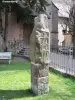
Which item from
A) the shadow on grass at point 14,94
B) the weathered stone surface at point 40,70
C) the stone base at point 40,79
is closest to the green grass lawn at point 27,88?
the shadow on grass at point 14,94

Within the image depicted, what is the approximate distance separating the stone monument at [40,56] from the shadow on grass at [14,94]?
30 cm

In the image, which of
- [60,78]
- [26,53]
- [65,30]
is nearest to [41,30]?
[60,78]

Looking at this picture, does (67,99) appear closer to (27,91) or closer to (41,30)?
(27,91)

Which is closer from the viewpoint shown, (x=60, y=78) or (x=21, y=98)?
(x=21, y=98)

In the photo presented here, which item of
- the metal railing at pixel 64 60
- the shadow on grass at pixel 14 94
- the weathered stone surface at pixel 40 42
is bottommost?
the shadow on grass at pixel 14 94

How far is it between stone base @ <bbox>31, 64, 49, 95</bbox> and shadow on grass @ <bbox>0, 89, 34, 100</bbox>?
0.29m

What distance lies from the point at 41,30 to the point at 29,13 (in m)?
15.6

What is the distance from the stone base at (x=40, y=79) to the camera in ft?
27.0

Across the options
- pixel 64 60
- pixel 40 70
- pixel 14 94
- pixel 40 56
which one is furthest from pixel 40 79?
pixel 64 60

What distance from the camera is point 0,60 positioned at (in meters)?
20.0

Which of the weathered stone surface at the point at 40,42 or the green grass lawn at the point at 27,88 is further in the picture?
the weathered stone surface at the point at 40,42

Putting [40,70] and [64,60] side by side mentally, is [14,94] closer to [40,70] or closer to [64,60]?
[40,70]

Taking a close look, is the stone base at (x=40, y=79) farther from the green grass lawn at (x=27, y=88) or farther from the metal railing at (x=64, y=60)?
the metal railing at (x=64, y=60)

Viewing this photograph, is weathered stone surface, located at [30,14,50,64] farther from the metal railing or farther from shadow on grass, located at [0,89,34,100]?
the metal railing
